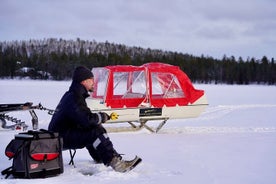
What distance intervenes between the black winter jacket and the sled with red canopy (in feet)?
12.1

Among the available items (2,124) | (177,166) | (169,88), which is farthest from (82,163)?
(169,88)

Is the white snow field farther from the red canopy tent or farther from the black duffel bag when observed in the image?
the red canopy tent

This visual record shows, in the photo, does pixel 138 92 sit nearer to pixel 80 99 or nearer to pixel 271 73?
pixel 80 99

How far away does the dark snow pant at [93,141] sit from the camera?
15.3 ft

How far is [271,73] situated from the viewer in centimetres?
8662

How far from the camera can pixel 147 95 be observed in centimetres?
898

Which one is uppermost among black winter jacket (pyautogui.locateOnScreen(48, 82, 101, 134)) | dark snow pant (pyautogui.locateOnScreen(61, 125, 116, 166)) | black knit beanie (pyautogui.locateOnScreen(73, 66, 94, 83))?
black knit beanie (pyautogui.locateOnScreen(73, 66, 94, 83))

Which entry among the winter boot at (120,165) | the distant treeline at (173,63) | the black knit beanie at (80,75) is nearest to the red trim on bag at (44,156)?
the winter boot at (120,165)

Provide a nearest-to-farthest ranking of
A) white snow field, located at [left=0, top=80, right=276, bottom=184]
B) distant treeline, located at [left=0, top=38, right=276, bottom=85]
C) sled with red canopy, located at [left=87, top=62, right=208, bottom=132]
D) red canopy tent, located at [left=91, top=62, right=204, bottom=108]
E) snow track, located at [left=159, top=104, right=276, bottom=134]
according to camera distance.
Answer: white snow field, located at [left=0, top=80, right=276, bottom=184], sled with red canopy, located at [left=87, top=62, right=208, bottom=132], red canopy tent, located at [left=91, top=62, right=204, bottom=108], snow track, located at [left=159, top=104, right=276, bottom=134], distant treeline, located at [left=0, top=38, right=276, bottom=85]

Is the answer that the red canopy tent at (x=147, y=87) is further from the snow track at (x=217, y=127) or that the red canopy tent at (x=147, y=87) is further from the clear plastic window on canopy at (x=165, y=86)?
the snow track at (x=217, y=127)

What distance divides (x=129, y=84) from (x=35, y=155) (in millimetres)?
5578

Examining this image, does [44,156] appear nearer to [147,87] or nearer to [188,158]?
[188,158]

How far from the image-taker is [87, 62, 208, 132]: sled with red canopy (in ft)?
28.6

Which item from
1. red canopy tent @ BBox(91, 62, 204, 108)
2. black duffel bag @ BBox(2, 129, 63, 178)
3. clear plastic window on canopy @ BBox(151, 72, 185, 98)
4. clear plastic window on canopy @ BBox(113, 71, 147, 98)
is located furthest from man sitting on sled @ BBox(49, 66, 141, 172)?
clear plastic window on canopy @ BBox(151, 72, 185, 98)
